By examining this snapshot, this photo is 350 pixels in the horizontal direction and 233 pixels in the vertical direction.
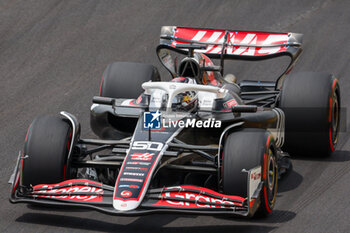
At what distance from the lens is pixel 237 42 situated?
12719 millimetres

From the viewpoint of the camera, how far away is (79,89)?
14812 millimetres

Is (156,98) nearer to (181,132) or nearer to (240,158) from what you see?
(181,132)

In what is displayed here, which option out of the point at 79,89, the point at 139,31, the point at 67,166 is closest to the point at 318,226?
the point at 67,166

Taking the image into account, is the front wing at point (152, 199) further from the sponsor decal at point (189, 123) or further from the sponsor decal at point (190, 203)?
the sponsor decal at point (189, 123)

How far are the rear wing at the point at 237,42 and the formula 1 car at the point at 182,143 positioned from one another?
3cm

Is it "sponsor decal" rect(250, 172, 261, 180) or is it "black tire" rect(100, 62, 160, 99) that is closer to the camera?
"sponsor decal" rect(250, 172, 261, 180)

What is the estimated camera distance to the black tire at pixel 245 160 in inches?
340

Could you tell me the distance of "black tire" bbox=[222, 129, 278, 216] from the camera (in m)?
8.63

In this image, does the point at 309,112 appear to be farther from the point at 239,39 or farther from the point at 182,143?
the point at 182,143

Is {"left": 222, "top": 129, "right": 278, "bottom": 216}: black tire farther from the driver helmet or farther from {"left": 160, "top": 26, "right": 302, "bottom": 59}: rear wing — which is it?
{"left": 160, "top": 26, "right": 302, "bottom": 59}: rear wing

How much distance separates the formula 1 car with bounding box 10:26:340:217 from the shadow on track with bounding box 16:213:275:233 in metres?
0.32

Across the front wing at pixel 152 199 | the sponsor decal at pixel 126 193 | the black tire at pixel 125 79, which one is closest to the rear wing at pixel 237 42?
the black tire at pixel 125 79

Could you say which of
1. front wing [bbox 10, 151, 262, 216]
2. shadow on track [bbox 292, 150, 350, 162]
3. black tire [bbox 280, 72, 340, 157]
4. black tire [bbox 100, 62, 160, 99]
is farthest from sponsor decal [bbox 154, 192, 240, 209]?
black tire [bbox 100, 62, 160, 99]

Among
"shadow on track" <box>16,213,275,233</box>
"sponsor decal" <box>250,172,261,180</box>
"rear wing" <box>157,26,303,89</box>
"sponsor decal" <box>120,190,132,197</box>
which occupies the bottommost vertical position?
"shadow on track" <box>16,213,275,233</box>
